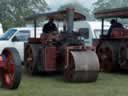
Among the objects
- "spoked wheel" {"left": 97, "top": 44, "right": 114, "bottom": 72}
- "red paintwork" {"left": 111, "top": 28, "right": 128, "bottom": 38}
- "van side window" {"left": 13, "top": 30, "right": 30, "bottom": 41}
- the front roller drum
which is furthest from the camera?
"van side window" {"left": 13, "top": 30, "right": 30, "bottom": 41}

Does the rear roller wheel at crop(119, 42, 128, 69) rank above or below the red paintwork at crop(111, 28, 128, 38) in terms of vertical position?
below

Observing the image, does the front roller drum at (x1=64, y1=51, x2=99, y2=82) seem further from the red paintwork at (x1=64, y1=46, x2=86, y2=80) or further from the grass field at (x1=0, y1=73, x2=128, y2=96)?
the grass field at (x1=0, y1=73, x2=128, y2=96)

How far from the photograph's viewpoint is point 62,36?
1309 cm

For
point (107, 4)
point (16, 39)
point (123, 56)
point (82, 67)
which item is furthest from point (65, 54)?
point (107, 4)

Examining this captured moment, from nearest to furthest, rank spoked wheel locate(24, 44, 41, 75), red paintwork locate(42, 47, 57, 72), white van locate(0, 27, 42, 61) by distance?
1. red paintwork locate(42, 47, 57, 72)
2. spoked wheel locate(24, 44, 41, 75)
3. white van locate(0, 27, 42, 61)

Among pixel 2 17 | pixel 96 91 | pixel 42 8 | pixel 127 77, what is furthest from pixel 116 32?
pixel 42 8

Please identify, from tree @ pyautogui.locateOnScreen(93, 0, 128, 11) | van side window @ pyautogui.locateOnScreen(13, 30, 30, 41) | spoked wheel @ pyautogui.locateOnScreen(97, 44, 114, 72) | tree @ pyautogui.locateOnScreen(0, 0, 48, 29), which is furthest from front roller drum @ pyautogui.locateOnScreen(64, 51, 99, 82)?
tree @ pyautogui.locateOnScreen(93, 0, 128, 11)

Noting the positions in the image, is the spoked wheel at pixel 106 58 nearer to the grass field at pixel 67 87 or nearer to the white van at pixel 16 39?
the grass field at pixel 67 87

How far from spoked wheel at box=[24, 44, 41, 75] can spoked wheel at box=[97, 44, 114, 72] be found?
2675mm

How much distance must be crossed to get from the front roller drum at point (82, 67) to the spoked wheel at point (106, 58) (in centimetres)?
309

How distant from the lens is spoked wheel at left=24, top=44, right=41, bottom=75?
1338cm

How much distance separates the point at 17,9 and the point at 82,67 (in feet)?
140

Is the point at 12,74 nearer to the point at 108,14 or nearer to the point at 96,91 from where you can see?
the point at 96,91

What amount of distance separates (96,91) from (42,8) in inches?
1868
